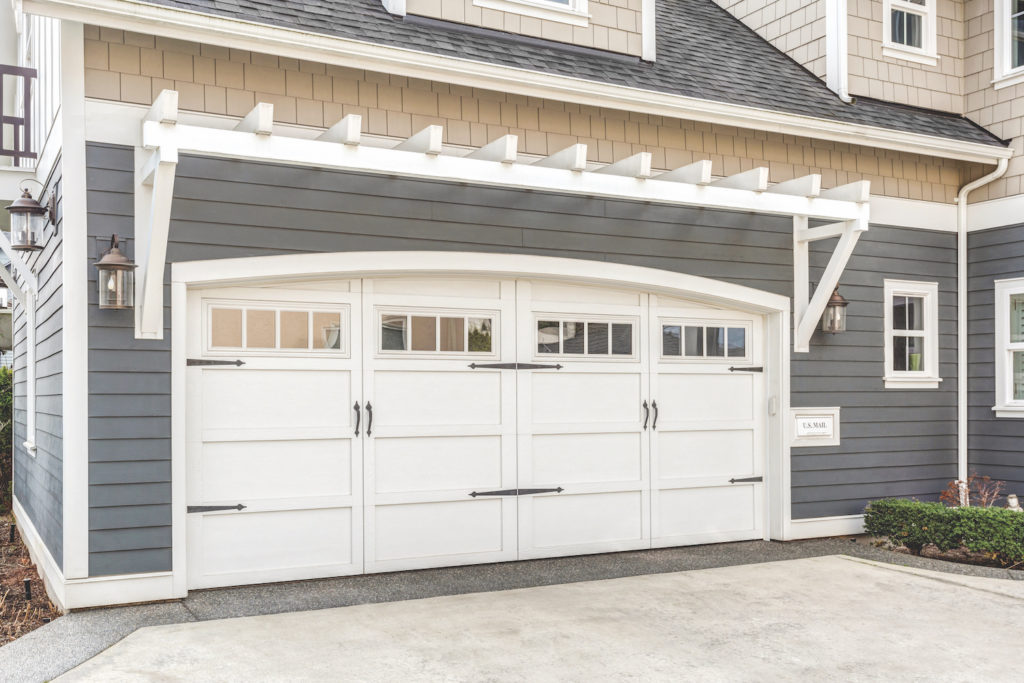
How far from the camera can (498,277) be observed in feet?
20.4

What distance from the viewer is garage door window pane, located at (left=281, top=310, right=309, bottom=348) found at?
5.66 metres

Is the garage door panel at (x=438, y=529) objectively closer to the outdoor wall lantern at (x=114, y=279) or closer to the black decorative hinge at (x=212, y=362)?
the black decorative hinge at (x=212, y=362)

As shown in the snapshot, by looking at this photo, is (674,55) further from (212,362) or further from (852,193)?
(212,362)

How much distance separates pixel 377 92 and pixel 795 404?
3.93 m

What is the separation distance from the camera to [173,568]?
518 cm

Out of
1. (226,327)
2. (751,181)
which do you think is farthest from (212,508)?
(751,181)

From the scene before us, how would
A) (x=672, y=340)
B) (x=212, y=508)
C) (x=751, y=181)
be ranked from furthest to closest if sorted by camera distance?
(x=672, y=340) < (x=751, y=181) < (x=212, y=508)

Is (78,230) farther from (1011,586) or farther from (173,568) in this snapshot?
(1011,586)

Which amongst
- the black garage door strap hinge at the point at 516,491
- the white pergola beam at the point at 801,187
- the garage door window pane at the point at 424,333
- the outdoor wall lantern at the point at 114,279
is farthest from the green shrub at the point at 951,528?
the outdoor wall lantern at the point at 114,279

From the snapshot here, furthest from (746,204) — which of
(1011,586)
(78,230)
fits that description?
(78,230)

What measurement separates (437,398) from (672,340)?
1.90 m

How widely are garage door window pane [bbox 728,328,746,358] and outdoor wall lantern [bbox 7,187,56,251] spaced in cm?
476

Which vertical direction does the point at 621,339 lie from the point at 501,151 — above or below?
below

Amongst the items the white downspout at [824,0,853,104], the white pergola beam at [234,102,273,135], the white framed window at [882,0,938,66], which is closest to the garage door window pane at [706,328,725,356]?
the white downspout at [824,0,853,104]
